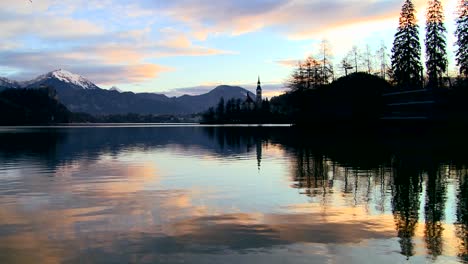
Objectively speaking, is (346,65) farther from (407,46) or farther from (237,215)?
(237,215)

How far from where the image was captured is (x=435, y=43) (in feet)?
306

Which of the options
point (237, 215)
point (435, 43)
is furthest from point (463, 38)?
point (237, 215)

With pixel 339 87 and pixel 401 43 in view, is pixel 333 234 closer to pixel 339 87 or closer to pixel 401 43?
pixel 401 43

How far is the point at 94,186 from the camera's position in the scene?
78.0ft

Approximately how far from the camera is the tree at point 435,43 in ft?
303

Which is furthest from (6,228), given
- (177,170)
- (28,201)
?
(177,170)

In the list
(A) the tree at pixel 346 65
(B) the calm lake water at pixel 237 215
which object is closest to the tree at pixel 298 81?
(A) the tree at pixel 346 65

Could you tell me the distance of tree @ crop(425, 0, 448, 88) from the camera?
303 feet

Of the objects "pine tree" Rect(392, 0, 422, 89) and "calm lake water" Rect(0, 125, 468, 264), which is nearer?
"calm lake water" Rect(0, 125, 468, 264)

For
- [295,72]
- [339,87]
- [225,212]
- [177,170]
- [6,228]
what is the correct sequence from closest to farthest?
1. [6,228]
2. [225,212]
3. [177,170]
4. [339,87]
5. [295,72]

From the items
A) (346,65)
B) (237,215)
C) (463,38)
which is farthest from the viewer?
(346,65)

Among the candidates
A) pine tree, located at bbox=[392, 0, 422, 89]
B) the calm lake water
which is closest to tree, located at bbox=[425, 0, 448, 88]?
pine tree, located at bbox=[392, 0, 422, 89]

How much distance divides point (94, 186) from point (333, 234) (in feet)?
47.6

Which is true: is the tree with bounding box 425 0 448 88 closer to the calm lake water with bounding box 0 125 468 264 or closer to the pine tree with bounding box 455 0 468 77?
the pine tree with bounding box 455 0 468 77
